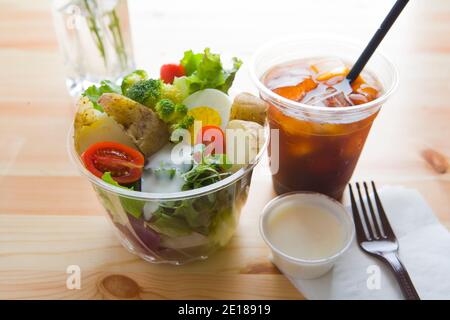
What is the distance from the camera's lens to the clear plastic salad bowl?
2.42ft

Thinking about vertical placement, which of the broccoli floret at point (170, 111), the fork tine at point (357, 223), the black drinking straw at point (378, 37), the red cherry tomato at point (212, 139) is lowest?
the fork tine at point (357, 223)

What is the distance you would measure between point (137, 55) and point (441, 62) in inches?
32.5

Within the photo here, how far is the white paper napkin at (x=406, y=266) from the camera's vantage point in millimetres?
806

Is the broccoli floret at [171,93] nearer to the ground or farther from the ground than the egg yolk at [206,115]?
farther from the ground

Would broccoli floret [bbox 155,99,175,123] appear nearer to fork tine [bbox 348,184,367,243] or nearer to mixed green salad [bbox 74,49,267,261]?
mixed green salad [bbox 74,49,267,261]

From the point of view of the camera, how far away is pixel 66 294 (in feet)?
2.68

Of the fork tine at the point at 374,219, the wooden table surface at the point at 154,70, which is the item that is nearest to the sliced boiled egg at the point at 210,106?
the wooden table surface at the point at 154,70

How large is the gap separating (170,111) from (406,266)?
482 mm

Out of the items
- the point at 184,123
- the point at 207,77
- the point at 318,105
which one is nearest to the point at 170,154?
the point at 184,123

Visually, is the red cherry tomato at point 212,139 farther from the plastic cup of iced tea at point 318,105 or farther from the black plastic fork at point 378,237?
the black plastic fork at point 378,237

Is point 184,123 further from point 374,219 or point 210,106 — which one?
point 374,219

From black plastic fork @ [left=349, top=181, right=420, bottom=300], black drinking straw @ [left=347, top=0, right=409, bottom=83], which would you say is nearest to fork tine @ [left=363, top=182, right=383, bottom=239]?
black plastic fork @ [left=349, top=181, right=420, bottom=300]

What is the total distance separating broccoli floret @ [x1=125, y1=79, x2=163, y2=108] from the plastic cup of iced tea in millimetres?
187
